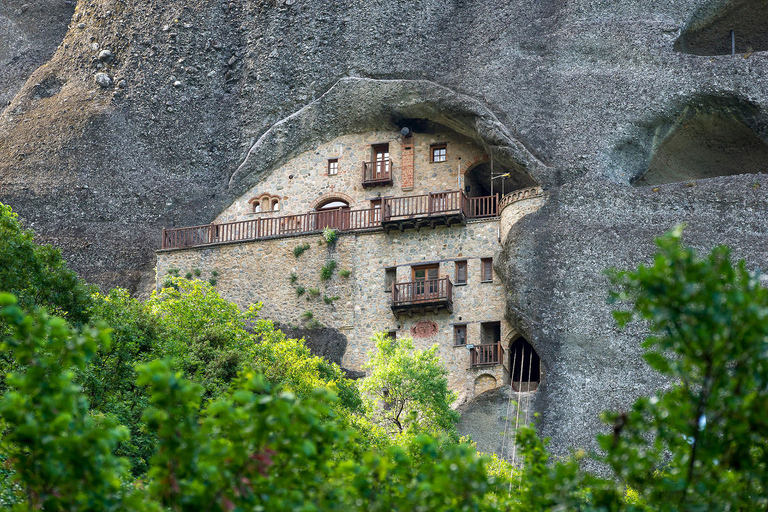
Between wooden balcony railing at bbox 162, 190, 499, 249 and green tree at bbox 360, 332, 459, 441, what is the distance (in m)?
7.36

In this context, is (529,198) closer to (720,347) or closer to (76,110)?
(76,110)

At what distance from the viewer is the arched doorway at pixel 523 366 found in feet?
126

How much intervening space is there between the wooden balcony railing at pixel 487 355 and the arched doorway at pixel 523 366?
1.85 feet

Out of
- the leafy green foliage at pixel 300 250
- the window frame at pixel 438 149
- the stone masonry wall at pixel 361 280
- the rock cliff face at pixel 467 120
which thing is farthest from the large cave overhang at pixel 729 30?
the leafy green foliage at pixel 300 250

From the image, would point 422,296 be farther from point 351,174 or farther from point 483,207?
point 351,174

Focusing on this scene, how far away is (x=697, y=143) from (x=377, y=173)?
40.8ft

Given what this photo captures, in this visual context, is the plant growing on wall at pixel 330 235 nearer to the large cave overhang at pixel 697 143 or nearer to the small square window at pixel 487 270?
the small square window at pixel 487 270

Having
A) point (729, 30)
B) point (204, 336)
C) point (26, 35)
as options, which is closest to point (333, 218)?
point (204, 336)

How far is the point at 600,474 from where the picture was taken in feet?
110

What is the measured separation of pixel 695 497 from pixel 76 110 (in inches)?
1654

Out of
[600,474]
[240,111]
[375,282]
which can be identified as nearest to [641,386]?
[600,474]

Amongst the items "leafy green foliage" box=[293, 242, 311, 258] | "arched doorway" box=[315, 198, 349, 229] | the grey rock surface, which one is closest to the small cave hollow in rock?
"arched doorway" box=[315, 198, 349, 229]

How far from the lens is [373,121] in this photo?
4706 cm

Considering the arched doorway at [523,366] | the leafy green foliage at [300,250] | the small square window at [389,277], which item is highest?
the leafy green foliage at [300,250]
